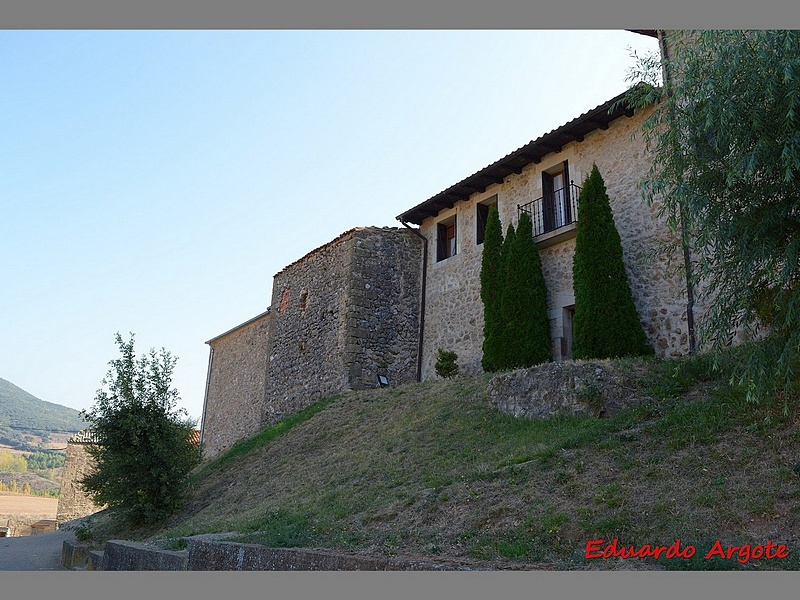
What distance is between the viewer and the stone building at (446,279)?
12.5 metres

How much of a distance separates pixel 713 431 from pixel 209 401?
2153cm

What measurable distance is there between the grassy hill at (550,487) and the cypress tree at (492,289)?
223 centimetres

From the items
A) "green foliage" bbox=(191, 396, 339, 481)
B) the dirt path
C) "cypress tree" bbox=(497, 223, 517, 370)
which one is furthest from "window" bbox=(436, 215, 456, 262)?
the dirt path

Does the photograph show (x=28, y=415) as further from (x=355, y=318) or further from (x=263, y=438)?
(x=355, y=318)

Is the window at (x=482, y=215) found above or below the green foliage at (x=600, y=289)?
above

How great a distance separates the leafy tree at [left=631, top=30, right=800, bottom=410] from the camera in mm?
5945

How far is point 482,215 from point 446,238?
1626 mm

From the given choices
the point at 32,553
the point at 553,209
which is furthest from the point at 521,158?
the point at 32,553

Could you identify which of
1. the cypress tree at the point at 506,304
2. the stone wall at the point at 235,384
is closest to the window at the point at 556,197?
the cypress tree at the point at 506,304

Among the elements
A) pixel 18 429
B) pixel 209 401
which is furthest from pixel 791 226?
pixel 18 429

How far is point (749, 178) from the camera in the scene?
6.12 metres

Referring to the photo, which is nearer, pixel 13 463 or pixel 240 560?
pixel 240 560

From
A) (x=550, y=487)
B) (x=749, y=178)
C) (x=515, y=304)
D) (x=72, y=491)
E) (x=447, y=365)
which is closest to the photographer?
(x=749, y=178)

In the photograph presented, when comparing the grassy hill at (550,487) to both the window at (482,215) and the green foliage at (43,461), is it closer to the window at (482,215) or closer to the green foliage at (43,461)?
the window at (482,215)
